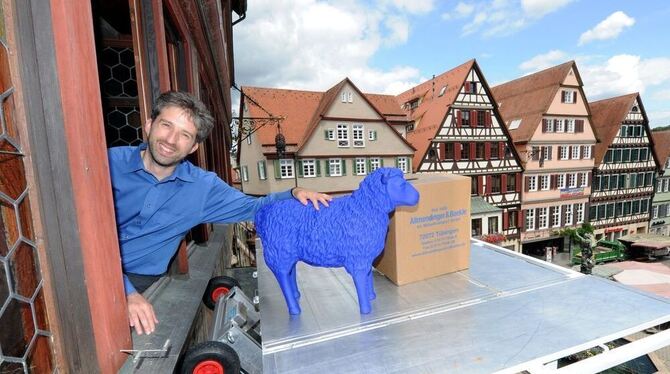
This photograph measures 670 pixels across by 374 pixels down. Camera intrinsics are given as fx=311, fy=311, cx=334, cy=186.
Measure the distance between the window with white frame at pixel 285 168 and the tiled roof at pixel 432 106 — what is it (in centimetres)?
622

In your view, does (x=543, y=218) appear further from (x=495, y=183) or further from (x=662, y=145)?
(x=662, y=145)

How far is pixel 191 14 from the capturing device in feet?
10.3

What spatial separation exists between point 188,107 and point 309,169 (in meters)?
12.3

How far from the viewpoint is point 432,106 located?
16375 mm

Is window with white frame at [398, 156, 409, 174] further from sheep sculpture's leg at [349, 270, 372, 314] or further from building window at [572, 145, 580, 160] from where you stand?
sheep sculpture's leg at [349, 270, 372, 314]

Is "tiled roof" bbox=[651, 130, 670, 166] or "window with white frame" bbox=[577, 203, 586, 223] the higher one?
"tiled roof" bbox=[651, 130, 670, 166]

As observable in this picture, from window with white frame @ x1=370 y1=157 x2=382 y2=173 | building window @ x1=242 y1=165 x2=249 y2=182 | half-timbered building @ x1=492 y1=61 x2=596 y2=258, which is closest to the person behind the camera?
window with white frame @ x1=370 y1=157 x2=382 y2=173

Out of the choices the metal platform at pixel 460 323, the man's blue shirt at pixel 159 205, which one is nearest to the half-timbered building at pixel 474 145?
the metal platform at pixel 460 323

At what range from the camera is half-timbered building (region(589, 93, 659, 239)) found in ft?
60.7

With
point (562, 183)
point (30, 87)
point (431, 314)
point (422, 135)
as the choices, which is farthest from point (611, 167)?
point (30, 87)

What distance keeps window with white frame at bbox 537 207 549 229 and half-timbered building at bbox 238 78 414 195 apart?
8.48 meters

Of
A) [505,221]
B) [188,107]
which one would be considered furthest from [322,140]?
[188,107]

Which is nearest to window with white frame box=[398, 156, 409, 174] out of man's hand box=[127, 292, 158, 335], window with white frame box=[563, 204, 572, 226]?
window with white frame box=[563, 204, 572, 226]

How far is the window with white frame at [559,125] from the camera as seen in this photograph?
55.8 ft
